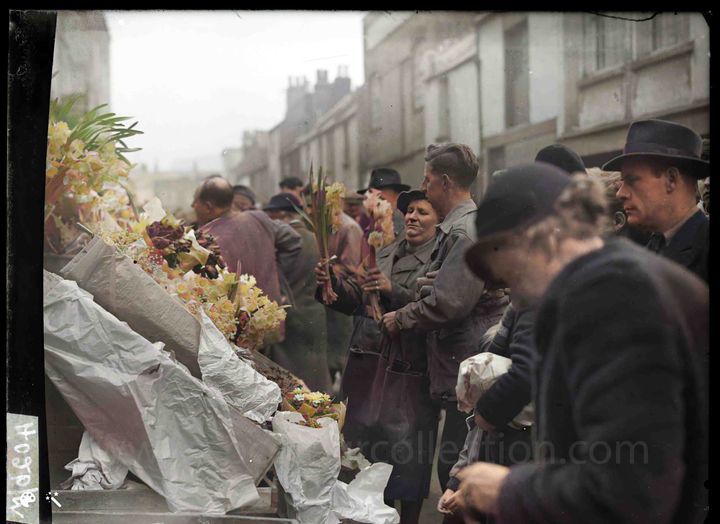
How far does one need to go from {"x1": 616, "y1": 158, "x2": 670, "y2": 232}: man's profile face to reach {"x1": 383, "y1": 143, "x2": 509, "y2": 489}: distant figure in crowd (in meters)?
0.52

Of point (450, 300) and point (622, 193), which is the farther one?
point (450, 300)

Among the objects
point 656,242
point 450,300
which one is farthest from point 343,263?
point 656,242

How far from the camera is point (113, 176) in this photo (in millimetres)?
3359

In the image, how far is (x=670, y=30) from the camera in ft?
10.2

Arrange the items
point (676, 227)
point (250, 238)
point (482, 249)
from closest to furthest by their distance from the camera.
Result: point (482, 249) < point (676, 227) < point (250, 238)

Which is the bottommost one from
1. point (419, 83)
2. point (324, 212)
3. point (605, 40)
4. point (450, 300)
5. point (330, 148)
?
point (450, 300)

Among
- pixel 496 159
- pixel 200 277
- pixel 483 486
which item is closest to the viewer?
pixel 483 486

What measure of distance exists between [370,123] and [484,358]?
977 mm

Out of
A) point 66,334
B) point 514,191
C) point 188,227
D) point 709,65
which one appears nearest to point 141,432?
point 66,334

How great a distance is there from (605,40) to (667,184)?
552 millimetres

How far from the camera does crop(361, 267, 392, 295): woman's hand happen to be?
3.40 meters

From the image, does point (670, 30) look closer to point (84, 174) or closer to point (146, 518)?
point (84, 174)

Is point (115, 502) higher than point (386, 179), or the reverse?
point (386, 179)

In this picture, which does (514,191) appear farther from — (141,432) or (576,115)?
(141,432)
